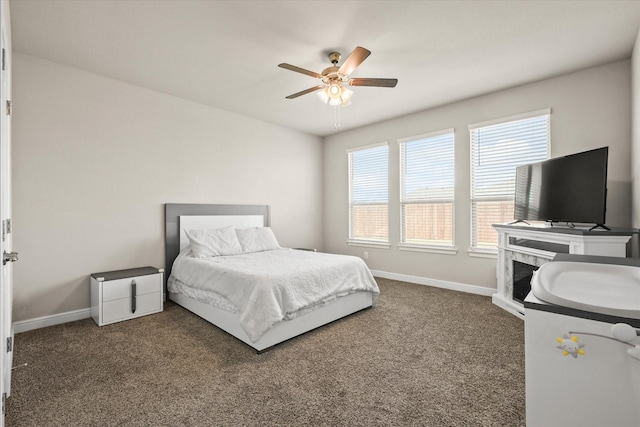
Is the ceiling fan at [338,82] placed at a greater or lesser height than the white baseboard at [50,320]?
greater

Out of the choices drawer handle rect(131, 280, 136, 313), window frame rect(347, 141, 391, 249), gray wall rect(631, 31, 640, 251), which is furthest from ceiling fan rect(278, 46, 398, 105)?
drawer handle rect(131, 280, 136, 313)

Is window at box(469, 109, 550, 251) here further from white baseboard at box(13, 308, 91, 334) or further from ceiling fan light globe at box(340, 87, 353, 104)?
white baseboard at box(13, 308, 91, 334)

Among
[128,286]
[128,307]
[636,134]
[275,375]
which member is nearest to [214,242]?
[128,286]

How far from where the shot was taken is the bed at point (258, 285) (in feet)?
8.28

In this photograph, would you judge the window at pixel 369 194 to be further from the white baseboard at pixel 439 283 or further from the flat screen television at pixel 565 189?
the flat screen television at pixel 565 189

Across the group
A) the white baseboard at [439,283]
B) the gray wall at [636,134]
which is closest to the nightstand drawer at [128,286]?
the white baseboard at [439,283]

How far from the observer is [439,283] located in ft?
14.8

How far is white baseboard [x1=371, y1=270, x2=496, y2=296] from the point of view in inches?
161

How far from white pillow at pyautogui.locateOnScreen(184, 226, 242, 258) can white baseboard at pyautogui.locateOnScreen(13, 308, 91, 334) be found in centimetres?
126

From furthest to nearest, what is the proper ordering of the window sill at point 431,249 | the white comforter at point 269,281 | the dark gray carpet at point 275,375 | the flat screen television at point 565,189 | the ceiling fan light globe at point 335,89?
the window sill at point 431,249 < the ceiling fan light globe at point 335,89 < the flat screen television at point 565,189 < the white comforter at point 269,281 < the dark gray carpet at point 275,375

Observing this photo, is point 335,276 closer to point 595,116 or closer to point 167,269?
point 167,269

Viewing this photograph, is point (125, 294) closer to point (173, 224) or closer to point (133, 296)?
point (133, 296)

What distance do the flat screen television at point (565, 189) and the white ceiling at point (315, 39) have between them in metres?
1.08

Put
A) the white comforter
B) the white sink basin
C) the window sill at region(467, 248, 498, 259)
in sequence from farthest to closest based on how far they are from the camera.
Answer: the window sill at region(467, 248, 498, 259), the white comforter, the white sink basin
